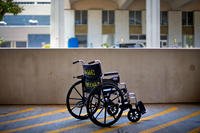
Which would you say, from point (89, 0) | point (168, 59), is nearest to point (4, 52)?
point (168, 59)

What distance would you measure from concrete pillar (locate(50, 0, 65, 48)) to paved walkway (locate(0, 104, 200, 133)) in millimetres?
7913

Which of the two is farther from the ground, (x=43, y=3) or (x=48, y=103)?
(x=43, y=3)

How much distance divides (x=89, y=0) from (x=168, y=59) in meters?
27.1

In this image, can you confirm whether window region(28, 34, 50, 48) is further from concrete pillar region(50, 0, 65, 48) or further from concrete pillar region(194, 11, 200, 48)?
concrete pillar region(50, 0, 65, 48)

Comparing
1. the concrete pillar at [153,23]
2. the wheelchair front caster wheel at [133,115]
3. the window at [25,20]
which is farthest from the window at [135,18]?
the wheelchair front caster wheel at [133,115]

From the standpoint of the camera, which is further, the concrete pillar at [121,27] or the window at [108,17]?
the window at [108,17]

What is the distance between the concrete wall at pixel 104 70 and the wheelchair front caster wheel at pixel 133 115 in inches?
65.2

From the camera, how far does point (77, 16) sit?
3359 centimetres

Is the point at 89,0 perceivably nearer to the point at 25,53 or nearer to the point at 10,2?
the point at 10,2

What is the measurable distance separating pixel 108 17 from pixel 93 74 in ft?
96.8

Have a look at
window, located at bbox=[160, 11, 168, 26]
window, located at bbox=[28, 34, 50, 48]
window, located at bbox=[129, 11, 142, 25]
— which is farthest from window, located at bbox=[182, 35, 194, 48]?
window, located at bbox=[28, 34, 50, 48]

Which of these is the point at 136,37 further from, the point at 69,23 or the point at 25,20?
the point at 25,20

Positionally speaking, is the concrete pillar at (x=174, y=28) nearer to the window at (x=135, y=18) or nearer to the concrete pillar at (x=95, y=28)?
the window at (x=135, y=18)

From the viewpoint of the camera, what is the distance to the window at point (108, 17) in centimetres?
3353
